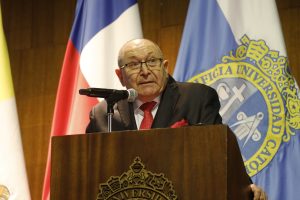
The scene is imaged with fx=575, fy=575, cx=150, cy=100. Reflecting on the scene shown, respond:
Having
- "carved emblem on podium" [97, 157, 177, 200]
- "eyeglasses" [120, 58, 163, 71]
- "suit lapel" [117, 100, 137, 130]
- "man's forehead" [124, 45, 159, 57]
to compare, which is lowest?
"carved emblem on podium" [97, 157, 177, 200]

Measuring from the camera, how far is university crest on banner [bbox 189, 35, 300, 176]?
2830 millimetres

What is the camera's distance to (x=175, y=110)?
89.1 inches

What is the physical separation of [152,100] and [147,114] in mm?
87

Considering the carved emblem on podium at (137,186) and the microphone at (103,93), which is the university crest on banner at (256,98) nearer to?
the microphone at (103,93)

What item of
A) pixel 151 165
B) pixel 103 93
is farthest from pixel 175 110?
pixel 151 165

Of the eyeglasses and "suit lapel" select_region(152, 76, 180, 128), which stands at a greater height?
the eyeglasses

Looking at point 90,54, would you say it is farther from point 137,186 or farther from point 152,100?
point 137,186

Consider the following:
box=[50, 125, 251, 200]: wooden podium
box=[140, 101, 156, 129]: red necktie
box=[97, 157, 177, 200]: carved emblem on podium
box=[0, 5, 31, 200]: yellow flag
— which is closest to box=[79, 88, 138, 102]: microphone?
box=[50, 125, 251, 200]: wooden podium

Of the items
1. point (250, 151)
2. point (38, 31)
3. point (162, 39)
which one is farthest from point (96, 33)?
point (250, 151)

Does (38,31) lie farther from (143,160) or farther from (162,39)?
(143,160)

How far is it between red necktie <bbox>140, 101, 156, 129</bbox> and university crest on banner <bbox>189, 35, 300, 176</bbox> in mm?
655

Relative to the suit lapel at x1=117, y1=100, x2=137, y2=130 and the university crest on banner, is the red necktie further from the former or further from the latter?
the university crest on banner

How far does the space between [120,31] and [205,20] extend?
512 mm

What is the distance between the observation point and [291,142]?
9.27 ft
